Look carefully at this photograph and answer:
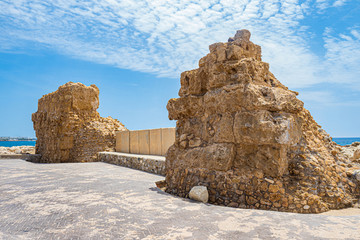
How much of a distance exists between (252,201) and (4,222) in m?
3.50

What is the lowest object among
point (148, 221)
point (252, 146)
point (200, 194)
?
point (148, 221)

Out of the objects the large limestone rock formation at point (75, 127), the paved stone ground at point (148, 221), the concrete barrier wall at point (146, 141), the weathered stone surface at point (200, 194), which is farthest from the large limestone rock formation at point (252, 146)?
the large limestone rock formation at point (75, 127)

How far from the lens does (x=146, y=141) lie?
1120cm

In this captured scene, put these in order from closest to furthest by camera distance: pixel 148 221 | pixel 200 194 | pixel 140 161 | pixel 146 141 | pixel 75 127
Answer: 1. pixel 148 221
2. pixel 200 194
3. pixel 140 161
4. pixel 146 141
5. pixel 75 127

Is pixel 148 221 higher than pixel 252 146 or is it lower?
lower

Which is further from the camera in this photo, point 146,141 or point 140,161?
point 146,141

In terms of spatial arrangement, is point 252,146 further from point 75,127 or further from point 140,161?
point 75,127

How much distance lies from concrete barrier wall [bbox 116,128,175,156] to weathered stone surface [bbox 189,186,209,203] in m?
4.97

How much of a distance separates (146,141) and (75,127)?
550 centimetres

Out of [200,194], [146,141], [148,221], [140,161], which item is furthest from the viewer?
[146,141]

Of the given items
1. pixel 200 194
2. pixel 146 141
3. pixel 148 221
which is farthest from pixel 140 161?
pixel 148 221

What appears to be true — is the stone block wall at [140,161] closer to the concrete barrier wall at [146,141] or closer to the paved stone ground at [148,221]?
the concrete barrier wall at [146,141]

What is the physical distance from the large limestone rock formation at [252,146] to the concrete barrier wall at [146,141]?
4363 mm

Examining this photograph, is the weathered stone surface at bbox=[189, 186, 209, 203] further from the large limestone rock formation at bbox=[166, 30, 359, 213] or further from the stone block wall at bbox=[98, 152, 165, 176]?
the stone block wall at bbox=[98, 152, 165, 176]
